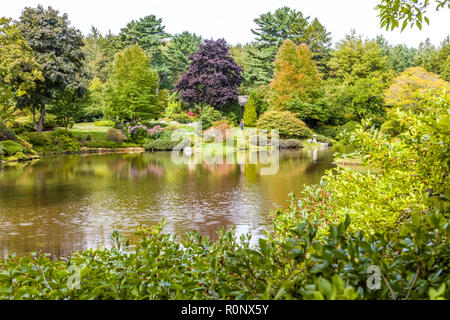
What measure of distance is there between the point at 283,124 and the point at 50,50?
1840 cm

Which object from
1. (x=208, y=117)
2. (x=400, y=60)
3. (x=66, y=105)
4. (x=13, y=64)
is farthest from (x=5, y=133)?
(x=400, y=60)

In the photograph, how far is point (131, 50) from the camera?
120ft

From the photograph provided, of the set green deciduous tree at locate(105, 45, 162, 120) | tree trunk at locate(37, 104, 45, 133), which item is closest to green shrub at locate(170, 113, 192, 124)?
green deciduous tree at locate(105, 45, 162, 120)

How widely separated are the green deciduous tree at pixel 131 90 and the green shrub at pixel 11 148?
10373mm

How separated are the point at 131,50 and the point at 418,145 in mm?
35987

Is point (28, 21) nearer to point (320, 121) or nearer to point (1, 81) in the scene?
point (1, 81)

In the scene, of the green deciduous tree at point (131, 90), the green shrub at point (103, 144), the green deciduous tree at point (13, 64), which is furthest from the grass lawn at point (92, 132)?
the green deciduous tree at point (13, 64)

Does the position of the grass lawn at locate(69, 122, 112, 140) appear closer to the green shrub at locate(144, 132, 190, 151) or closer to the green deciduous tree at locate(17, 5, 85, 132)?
the green deciduous tree at locate(17, 5, 85, 132)

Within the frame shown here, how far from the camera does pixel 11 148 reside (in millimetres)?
24578

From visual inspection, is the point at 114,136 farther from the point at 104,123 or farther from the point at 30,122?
the point at 104,123

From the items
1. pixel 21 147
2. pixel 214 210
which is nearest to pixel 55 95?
pixel 21 147

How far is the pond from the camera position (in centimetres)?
828

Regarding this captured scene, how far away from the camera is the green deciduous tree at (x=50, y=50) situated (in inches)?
1116

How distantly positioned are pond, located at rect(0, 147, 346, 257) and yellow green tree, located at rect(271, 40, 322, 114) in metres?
21.4
